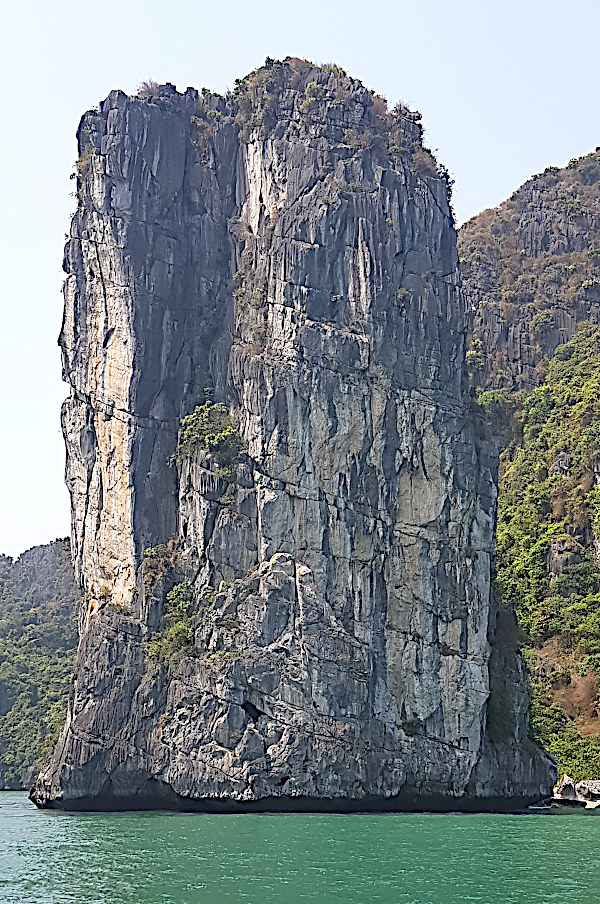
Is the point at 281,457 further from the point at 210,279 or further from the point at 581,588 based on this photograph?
the point at 581,588

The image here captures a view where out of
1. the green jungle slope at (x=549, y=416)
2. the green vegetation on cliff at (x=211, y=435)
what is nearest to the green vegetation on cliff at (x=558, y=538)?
the green jungle slope at (x=549, y=416)

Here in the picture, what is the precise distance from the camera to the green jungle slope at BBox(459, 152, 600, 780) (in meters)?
51.2

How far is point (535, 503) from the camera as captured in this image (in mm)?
61125

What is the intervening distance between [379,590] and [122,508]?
386 inches

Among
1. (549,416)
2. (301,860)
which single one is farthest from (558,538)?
(301,860)

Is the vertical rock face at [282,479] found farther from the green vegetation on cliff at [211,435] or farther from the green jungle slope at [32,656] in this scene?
the green jungle slope at [32,656]

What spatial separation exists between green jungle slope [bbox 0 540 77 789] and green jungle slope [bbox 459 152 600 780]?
2136 centimetres

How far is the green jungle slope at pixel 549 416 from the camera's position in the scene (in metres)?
51.2

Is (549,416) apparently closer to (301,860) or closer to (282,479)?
(282,479)

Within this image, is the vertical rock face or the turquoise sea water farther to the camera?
the vertical rock face

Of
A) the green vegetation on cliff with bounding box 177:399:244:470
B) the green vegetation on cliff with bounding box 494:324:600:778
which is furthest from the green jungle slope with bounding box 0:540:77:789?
the green vegetation on cliff with bounding box 494:324:600:778

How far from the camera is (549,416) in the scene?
67.0 metres

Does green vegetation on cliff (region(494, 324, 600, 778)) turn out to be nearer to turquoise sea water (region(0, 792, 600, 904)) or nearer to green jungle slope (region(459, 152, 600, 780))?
green jungle slope (region(459, 152, 600, 780))

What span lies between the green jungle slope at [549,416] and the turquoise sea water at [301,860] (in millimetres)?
16229
